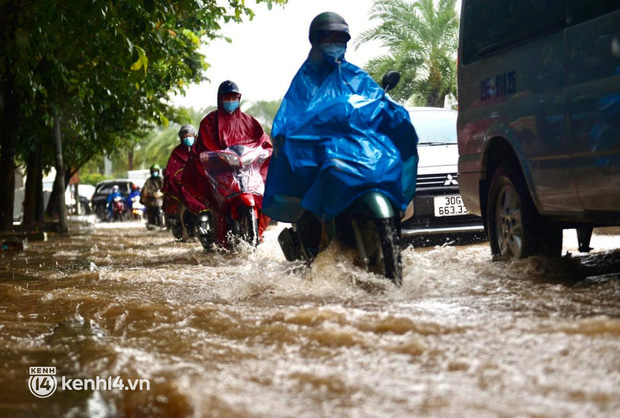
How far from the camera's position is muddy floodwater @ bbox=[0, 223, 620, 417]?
136 inches

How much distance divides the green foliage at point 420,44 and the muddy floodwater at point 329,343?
22.3 meters

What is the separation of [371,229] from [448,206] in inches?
169

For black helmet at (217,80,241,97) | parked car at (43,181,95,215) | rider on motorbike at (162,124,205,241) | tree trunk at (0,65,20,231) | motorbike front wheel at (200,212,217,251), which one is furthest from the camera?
parked car at (43,181,95,215)

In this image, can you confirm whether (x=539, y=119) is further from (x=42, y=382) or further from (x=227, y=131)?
(x=227, y=131)

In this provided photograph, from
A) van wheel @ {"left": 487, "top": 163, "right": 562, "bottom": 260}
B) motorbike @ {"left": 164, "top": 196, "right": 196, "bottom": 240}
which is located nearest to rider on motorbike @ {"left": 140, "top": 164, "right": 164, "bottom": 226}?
motorbike @ {"left": 164, "top": 196, "right": 196, "bottom": 240}

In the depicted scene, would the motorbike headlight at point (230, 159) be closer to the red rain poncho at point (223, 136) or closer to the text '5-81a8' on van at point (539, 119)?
the red rain poncho at point (223, 136)

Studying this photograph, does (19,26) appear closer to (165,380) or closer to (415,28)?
(165,380)

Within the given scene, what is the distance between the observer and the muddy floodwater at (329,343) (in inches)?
136

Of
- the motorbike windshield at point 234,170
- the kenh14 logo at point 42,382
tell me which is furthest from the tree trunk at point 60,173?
the kenh14 logo at point 42,382

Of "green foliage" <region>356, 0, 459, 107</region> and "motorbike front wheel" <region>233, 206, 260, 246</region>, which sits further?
"green foliage" <region>356, 0, 459, 107</region>

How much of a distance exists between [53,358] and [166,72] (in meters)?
14.9

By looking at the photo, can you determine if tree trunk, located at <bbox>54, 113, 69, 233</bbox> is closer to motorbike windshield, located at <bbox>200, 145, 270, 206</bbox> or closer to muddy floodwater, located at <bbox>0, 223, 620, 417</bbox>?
motorbike windshield, located at <bbox>200, 145, 270, 206</bbox>

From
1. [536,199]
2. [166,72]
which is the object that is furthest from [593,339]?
[166,72]

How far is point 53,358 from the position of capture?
459 cm
